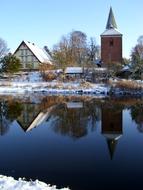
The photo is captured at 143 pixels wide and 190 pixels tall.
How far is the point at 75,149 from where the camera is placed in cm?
1390

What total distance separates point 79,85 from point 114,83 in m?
4.61

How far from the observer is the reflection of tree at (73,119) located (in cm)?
1809

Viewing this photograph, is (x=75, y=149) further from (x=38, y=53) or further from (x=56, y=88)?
(x=38, y=53)

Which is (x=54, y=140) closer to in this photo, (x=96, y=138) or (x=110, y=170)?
(x=96, y=138)

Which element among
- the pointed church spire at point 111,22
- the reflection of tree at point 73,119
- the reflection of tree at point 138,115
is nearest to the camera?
the reflection of tree at point 73,119

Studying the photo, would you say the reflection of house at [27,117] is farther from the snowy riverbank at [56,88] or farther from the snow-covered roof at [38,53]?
the snow-covered roof at [38,53]

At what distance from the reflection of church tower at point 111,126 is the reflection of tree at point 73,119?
68 centimetres

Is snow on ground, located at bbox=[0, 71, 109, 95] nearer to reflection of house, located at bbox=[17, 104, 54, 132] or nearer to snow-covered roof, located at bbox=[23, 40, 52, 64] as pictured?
reflection of house, located at bbox=[17, 104, 54, 132]

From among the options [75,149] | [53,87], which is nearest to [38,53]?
[53,87]

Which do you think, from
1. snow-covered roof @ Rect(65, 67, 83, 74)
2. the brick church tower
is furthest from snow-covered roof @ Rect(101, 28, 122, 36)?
snow-covered roof @ Rect(65, 67, 83, 74)

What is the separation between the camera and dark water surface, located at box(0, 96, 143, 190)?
33.9ft

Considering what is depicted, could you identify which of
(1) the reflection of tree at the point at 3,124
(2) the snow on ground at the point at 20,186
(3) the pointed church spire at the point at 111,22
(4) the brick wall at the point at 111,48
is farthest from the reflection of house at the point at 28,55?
(2) the snow on ground at the point at 20,186

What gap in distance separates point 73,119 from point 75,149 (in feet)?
27.8

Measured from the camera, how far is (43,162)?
1191cm
